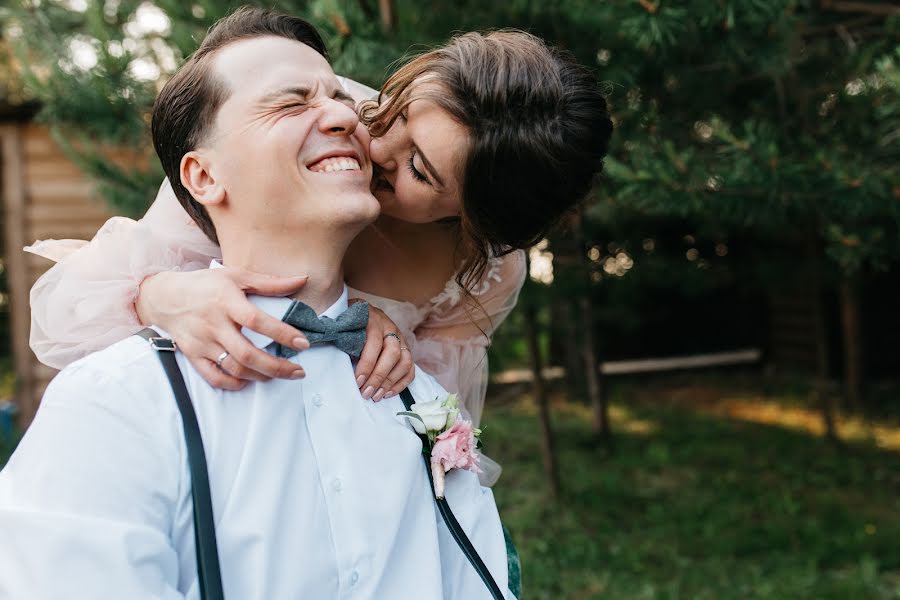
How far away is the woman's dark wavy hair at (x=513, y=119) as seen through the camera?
5.35ft

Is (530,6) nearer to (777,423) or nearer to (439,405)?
(439,405)

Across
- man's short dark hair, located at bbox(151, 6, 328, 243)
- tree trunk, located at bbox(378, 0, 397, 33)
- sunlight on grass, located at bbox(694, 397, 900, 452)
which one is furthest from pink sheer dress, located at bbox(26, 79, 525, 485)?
sunlight on grass, located at bbox(694, 397, 900, 452)

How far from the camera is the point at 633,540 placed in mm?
4570

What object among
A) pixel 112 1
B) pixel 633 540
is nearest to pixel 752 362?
pixel 633 540

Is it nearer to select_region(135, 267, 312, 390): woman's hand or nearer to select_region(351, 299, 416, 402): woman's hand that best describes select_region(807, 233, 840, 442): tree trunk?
select_region(351, 299, 416, 402): woman's hand

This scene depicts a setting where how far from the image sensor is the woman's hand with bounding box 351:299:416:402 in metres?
1.61

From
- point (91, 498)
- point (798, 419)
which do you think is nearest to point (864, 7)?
point (91, 498)

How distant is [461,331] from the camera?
227 centimetres

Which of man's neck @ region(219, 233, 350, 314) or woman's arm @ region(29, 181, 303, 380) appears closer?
woman's arm @ region(29, 181, 303, 380)

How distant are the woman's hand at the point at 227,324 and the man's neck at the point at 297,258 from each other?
4 cm

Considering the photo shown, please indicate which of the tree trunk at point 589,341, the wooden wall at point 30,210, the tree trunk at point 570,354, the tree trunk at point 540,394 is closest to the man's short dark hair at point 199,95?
the tree trunk at point 589,341

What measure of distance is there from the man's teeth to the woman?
0.46 ft

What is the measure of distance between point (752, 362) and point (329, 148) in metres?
9.23

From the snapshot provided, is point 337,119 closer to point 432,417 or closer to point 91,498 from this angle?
point 432,417
